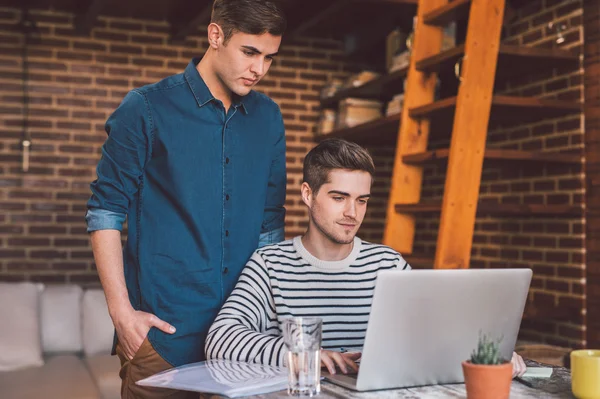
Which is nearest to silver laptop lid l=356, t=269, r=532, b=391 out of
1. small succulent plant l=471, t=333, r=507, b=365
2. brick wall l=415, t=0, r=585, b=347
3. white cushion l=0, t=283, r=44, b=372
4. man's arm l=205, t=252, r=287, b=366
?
small succulent plant l=471, t=333, r=507, b=365

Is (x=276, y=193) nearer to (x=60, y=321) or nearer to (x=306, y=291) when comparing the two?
(x=306, y=291)

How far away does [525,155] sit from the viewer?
9.78ft

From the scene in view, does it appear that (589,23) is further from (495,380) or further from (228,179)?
(495,380)

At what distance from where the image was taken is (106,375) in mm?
3287

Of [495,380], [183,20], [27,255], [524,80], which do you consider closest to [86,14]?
[183,20]

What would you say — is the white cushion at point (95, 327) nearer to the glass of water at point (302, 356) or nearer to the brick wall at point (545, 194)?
the brick wall at point (545, 194)

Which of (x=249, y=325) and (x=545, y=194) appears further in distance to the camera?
(x=545, y=194)

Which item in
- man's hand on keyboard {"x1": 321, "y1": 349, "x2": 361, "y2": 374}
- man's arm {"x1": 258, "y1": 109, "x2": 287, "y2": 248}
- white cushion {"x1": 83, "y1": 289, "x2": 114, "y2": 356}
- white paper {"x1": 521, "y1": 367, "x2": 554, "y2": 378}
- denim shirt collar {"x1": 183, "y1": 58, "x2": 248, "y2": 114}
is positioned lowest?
white cushion {"x1": 83, "y1": 289, "x2": 114, "y2": 356}

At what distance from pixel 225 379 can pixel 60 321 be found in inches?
98.7

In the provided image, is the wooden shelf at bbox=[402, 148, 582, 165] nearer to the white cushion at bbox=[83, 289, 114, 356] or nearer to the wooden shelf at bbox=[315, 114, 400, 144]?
the wooden shelf at bbox=[315, 114, 400, 144]

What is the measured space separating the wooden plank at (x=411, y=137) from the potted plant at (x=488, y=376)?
6.09ft

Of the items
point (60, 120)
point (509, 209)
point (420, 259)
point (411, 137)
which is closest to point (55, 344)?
point (60, 120)

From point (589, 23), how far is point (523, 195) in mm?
869

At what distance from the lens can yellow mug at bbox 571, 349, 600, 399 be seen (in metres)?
1.29
